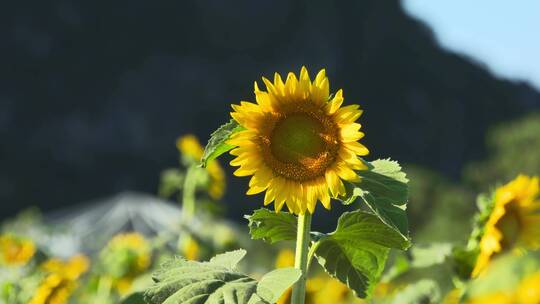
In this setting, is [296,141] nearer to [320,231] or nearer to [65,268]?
[320,231]

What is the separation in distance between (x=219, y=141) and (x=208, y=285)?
13 centimetres

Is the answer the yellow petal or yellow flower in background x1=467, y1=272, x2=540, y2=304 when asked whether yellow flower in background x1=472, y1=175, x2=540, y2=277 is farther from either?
yellow flower in background x1=467, y1=272, x2=540, y2=304

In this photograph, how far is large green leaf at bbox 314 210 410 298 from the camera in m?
0.82

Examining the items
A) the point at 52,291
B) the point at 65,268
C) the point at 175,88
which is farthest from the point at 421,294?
the point at 175,88

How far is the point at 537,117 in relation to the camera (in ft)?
141

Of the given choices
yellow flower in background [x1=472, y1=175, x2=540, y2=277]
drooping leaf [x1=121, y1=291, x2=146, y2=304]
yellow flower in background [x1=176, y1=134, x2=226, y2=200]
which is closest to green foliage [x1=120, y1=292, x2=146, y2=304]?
drooping leaf [x1=121, y1=291, x2=146, y2=304]

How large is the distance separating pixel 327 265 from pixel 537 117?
44.0m

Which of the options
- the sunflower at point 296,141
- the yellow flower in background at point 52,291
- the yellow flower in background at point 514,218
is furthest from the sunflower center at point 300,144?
the yellow flower in background at point 52,291

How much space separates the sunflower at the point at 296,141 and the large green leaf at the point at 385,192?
0.07ft

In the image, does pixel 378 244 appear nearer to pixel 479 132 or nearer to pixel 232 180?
pixel 232 180

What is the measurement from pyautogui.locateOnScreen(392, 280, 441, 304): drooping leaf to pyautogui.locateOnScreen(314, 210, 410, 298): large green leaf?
153 mm

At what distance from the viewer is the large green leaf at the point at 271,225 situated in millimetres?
817

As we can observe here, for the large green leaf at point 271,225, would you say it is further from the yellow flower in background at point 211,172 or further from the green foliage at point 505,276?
the yellow flower in background at point 211,172

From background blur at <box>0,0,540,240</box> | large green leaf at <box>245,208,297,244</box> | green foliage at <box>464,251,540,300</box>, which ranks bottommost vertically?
green foliage at <box>464,251,540,300</box>
